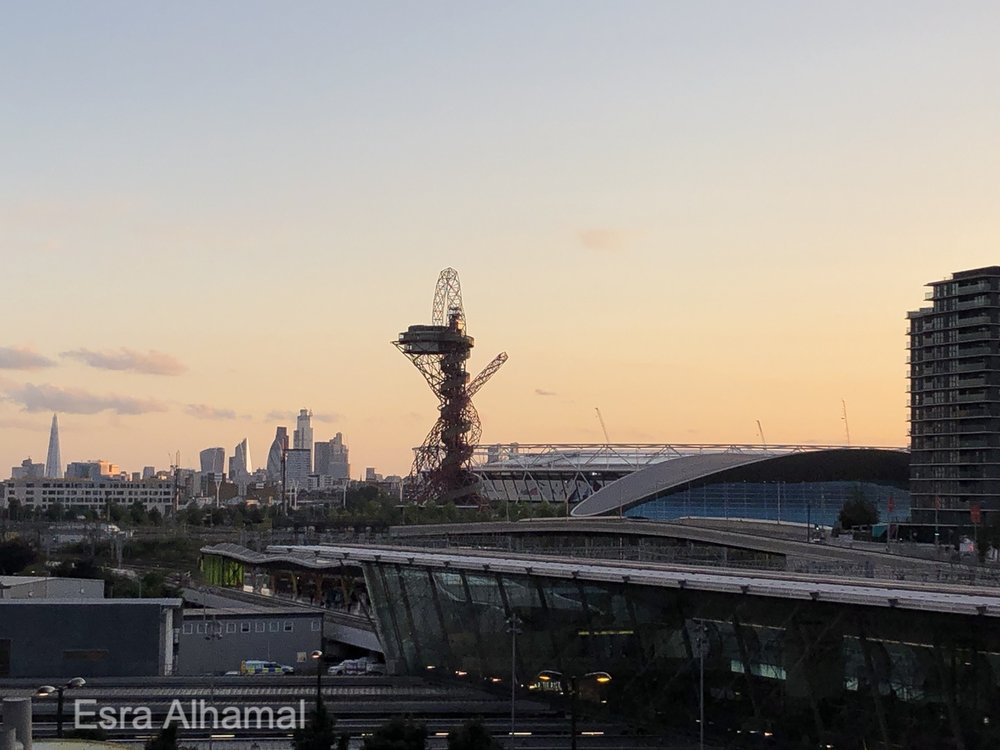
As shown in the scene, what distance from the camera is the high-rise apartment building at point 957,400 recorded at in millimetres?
95375

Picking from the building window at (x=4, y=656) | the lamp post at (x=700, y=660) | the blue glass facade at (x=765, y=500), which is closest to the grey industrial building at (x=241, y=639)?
the building window at (x=4, y=656)

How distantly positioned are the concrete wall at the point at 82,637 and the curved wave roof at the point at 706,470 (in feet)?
232

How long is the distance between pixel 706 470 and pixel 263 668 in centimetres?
7111

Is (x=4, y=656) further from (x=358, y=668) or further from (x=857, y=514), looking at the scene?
(x=857, y=514)

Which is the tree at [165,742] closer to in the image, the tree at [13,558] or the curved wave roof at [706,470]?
the tree at [13,558]

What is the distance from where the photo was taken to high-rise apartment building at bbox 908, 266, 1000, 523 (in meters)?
95.4

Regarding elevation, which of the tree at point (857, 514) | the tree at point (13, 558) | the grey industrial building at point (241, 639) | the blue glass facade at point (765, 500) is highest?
the blue glass facade at point (765, 500)

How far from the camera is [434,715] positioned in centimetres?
4041

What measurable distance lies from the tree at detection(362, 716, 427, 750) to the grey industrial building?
96.4 ft

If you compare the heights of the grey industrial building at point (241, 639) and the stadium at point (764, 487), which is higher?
the stadium at point (764, 487)

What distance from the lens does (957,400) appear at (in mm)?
97688

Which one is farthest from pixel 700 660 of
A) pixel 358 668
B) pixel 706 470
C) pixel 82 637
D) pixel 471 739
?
pixel 706 470

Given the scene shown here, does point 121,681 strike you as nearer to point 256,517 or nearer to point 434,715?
point 434,715

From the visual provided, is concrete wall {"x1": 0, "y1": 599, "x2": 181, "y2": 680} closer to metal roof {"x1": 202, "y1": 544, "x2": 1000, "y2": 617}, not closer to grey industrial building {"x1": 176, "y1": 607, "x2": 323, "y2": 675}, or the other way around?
grey industrial building {"x1": 176, "y1": 607, "x2": 323, "y2": 675}
